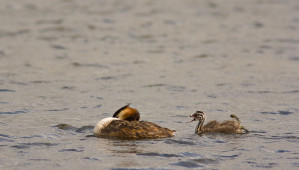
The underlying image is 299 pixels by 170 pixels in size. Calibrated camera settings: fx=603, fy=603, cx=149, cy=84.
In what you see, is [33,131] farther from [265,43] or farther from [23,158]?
[265,43]

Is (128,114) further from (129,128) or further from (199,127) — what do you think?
(199,127)

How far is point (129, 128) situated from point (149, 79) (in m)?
5.68

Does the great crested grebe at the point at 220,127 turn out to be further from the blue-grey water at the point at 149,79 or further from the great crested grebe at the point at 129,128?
the great crested grebe at the point at 129,128

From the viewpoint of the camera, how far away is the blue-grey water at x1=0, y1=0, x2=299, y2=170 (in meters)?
9.87

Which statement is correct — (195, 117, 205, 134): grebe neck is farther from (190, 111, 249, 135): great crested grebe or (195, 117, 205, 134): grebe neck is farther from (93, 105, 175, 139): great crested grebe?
(93, 105, 175, 139): great crested grebe

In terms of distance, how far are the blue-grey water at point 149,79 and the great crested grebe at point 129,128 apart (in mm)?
226

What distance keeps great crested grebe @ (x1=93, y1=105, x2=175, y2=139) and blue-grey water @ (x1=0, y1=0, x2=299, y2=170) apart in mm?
226

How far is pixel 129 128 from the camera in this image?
10.9 meters

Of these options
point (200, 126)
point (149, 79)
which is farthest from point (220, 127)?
point (149, 79)

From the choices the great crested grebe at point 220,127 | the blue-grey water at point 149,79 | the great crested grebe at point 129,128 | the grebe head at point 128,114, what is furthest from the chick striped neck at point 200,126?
the grebe head at point 128,114

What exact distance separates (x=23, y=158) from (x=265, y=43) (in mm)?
14045

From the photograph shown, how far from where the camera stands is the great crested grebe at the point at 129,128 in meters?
10.8

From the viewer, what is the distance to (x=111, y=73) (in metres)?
17.3

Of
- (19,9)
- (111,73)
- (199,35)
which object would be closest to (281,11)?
(199,35)
